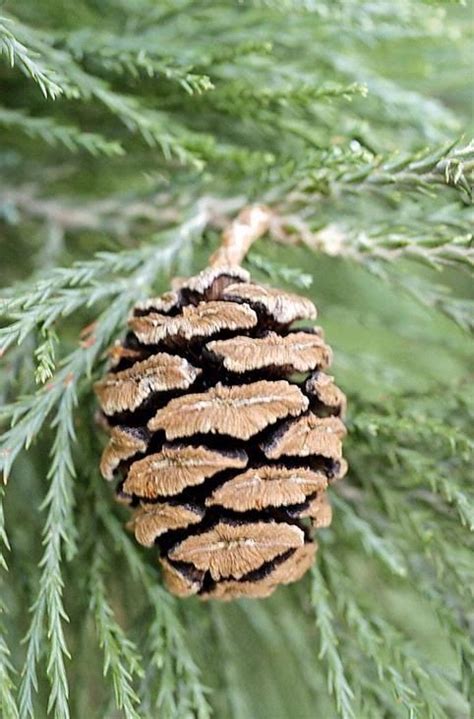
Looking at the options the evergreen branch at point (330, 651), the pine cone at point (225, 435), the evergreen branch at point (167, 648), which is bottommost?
the evergreen branch at point (167, 648)

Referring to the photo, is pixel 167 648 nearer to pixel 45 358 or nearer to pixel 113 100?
pixel 45 358

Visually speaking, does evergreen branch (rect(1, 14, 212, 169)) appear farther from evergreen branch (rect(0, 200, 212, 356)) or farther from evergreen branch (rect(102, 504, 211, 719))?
evergreen branch (rect(102, 504, 211, 719))

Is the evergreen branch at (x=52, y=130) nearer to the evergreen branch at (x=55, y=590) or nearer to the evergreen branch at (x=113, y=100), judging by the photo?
the evergreen branch at (x=113, y=100)

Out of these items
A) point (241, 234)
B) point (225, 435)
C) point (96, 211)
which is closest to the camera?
point (225, 435)

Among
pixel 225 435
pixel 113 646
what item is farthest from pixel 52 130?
pixel 113 646

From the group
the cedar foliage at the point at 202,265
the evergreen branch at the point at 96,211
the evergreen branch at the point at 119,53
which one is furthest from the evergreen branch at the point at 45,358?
the evergreen branch at the point at 96,211

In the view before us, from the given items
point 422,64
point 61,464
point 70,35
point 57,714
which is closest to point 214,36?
point 70,35
